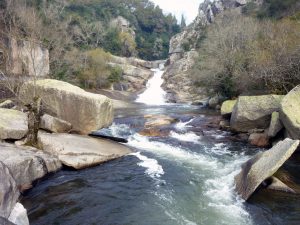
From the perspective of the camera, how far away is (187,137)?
1753 centimetres

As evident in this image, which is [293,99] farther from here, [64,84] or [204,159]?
[64,84]

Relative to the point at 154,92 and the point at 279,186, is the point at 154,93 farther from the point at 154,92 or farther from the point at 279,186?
the point at 279,186

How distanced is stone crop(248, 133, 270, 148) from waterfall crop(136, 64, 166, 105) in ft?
76.4

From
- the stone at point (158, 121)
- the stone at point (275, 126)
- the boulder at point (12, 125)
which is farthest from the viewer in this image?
the stone at point (158, 121)

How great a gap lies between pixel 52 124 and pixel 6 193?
8.25m

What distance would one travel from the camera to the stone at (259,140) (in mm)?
15398

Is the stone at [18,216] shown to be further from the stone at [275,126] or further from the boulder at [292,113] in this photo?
the stone at [275,126]

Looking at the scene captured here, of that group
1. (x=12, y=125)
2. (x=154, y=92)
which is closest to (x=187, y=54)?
(x=154, y=92)

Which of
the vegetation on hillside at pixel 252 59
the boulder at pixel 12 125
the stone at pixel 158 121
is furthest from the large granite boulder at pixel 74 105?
the vegetation on hillside at pixel 252 59

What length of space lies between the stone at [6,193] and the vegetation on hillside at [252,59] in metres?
16.0

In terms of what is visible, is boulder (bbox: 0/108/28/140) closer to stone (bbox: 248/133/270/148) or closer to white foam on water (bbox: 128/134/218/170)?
white foam on water (bbox: 128/134/218/170)

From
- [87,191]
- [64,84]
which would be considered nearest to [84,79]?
[64,84]

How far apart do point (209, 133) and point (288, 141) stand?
7.82 m

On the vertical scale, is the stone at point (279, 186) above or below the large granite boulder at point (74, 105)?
below
